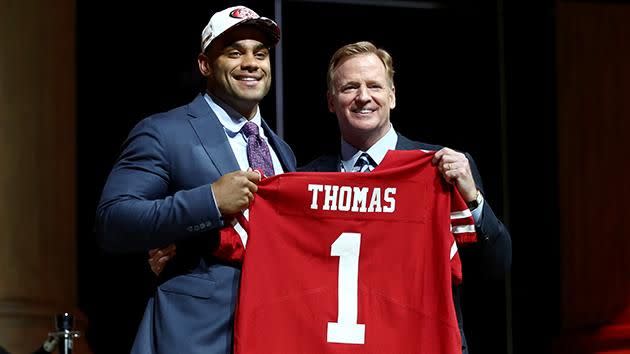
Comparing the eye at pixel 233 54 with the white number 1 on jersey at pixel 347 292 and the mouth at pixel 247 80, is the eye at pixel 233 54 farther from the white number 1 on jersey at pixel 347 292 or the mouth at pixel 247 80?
the white number 1 on jersey at pixel 347 292

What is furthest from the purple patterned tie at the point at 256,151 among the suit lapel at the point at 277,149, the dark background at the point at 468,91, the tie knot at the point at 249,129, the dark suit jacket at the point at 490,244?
the dark background at the point at 468,91

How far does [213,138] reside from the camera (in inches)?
148

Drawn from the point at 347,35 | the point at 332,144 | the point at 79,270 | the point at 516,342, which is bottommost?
the point at 516,342

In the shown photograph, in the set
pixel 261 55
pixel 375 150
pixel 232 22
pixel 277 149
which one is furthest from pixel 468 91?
pixel 232 22

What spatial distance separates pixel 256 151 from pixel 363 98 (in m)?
0.39

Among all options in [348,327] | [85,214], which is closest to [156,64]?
[85,214]

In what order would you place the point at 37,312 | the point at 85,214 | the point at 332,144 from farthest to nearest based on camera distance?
the point at 332,144 < the point at 85,214 < the point at 37,312

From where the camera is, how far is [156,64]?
5.38 m

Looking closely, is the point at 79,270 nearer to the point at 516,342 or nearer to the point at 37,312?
the point at 37,312

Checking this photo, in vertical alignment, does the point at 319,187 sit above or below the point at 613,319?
above

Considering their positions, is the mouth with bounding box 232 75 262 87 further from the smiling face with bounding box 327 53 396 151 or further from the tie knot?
the smiling face with bounding box 327 53 396 151

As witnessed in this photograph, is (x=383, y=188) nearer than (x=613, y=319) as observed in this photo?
Yes

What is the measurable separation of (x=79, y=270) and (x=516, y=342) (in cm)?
204

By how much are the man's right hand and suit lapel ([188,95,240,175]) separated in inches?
5.4
